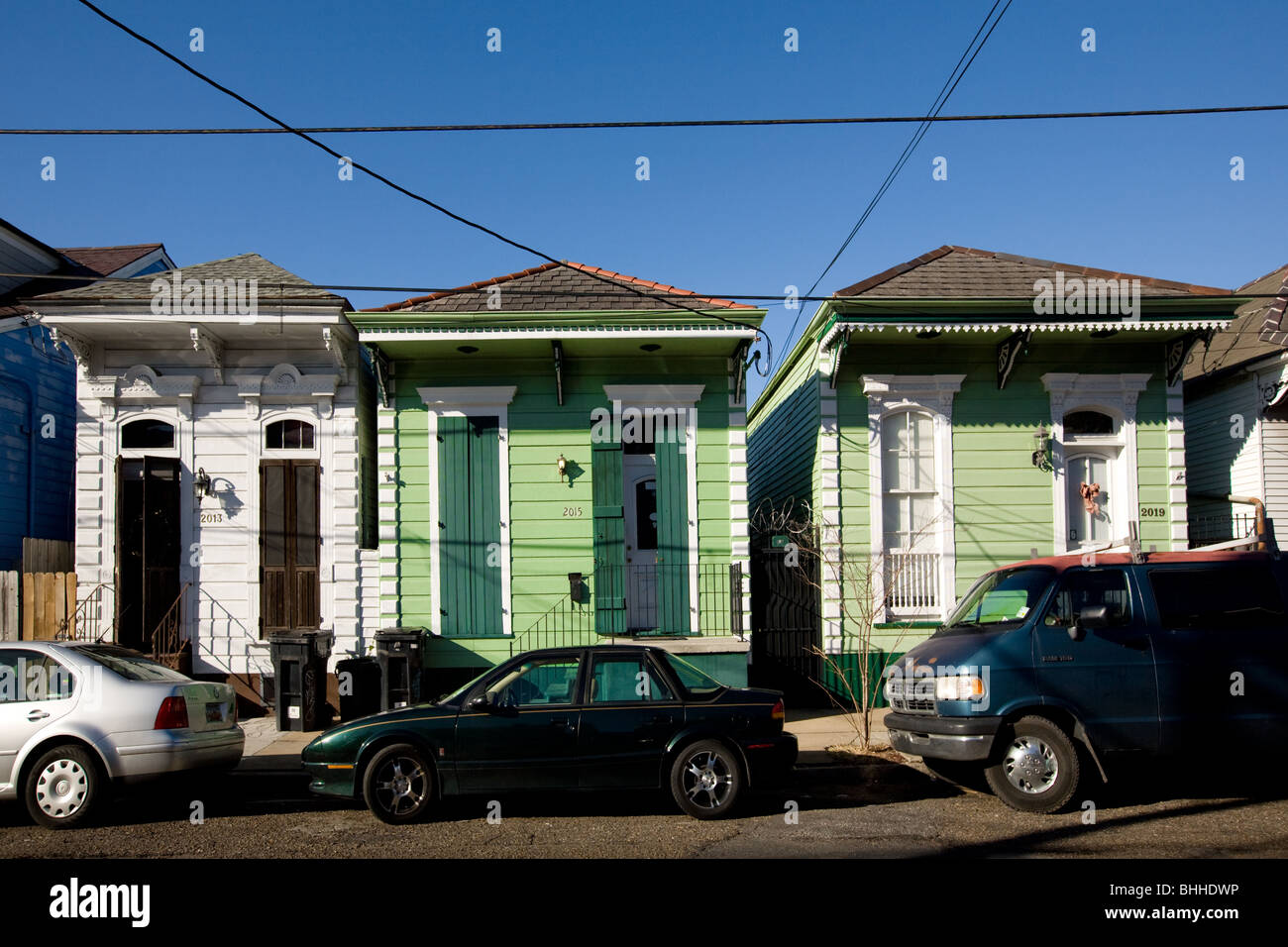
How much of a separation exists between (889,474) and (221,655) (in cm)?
920

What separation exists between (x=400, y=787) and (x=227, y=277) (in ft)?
28.8

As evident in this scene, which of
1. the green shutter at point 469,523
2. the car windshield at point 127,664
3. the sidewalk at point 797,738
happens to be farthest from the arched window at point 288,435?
the car windshield at point 127,664

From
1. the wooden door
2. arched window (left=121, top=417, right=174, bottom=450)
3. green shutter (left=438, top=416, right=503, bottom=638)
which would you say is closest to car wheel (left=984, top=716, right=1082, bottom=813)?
green shutter (left=438, top=416, right=503, bottom=638)

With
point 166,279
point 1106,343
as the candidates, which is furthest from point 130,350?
point 1106,343

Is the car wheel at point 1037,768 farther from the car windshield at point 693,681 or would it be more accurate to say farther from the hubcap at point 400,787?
the hubcap at point 400,787

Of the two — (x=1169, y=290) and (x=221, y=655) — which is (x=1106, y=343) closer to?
(x=1169, y=290)

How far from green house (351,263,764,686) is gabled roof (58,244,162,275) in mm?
7378

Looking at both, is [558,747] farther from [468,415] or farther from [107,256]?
[107,256]

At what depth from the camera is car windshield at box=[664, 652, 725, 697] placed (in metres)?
8.28

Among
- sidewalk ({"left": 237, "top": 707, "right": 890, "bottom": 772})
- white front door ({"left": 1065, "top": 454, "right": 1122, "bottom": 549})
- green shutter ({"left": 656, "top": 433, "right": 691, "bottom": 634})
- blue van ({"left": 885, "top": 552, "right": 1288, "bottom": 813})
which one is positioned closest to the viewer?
blue van ({"left": 885, "top": 552, "right": 1288, "bottom": 813})

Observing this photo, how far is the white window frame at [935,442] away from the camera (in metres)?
13.4

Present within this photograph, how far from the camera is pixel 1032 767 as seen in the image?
8.03 m

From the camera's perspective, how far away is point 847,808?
330 inches

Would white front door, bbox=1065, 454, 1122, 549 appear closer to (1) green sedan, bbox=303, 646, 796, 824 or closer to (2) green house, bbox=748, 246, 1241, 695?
(2) green house, bbox=748, 246, 1241, 695
